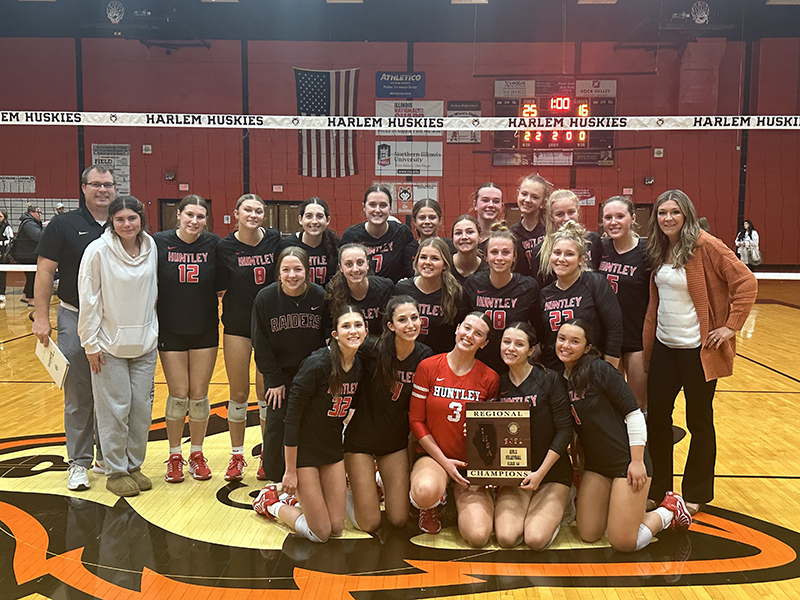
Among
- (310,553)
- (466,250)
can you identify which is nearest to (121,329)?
(310,553)

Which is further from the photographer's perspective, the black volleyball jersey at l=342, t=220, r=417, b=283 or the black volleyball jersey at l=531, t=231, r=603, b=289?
the black volleyball jersey at l=342, t=220, r=417, b=283

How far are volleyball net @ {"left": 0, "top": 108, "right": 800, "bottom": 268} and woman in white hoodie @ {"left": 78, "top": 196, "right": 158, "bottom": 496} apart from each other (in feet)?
37.3

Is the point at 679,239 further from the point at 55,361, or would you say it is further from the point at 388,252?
the point at 55,361

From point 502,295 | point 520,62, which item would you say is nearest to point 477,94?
point 520,62

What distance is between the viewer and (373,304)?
12.3 feet

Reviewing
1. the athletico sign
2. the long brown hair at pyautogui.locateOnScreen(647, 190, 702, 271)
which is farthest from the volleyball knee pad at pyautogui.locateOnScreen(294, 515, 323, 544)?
the athletico sign

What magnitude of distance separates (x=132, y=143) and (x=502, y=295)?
14.4 m

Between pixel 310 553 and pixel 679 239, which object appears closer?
pixel 310 553

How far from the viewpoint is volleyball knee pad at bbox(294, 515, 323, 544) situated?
3.29m

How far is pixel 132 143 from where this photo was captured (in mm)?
15523

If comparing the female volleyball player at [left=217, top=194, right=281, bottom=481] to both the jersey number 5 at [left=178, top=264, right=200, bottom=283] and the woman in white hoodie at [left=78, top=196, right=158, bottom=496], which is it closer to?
the jersey number 5 at [left=178, top=264, right=200, bottom=283]

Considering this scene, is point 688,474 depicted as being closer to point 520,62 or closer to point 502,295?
point 502,295

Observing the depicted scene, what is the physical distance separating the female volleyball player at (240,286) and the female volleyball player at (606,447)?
6.36 feet

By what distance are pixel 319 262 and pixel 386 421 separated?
3.97 ft
